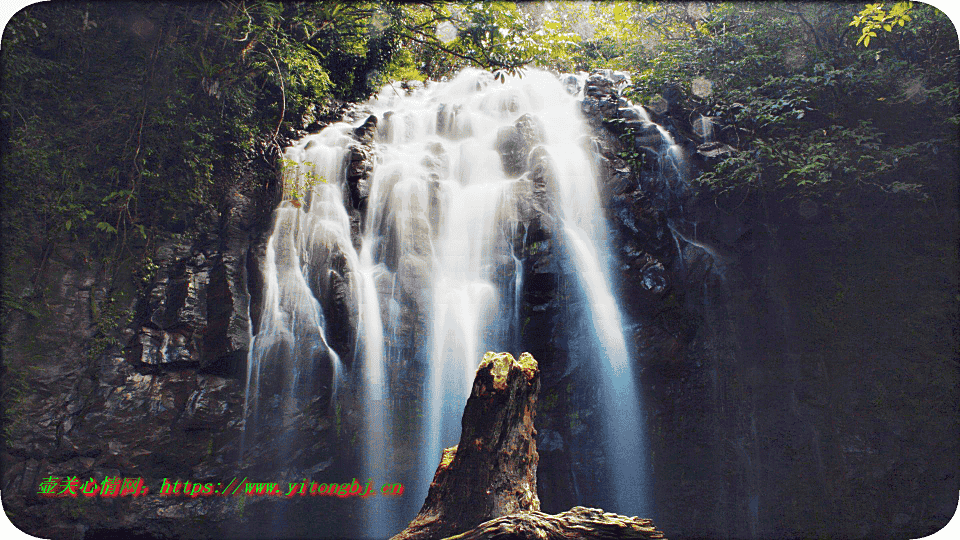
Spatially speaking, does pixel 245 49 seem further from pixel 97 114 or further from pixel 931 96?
pixel 931 96

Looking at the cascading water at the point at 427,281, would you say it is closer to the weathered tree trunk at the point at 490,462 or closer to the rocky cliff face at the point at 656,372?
the rocky cliff face at the point at 656,372

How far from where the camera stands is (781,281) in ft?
18.8

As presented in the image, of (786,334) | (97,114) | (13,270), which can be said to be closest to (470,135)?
(97,114)

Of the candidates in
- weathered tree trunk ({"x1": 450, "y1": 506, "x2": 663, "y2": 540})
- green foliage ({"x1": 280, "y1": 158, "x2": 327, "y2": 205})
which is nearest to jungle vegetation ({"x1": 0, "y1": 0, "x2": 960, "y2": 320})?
green foliage ({"x1": 280, "y1": 158, "x2": 327, "y2": 205})

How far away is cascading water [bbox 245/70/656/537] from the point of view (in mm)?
4879

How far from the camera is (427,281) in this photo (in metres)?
5.50

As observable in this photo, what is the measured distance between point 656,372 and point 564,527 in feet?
11.3

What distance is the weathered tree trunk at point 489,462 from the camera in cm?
270

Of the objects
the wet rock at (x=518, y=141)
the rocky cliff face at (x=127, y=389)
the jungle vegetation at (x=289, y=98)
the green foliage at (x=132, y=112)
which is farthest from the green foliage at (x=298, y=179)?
the wet rock at (x=518, y=141)

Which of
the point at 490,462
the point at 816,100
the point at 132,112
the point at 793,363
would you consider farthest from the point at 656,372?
the point at 132,112

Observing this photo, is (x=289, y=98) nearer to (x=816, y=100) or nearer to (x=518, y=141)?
(x=518, y=141)

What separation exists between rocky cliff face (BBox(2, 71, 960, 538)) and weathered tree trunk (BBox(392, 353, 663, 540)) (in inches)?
86.8

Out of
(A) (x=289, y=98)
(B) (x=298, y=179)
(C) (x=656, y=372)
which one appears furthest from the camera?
(A) (x=289, y=98)

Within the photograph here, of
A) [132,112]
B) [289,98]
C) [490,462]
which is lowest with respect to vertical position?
[490,462]
